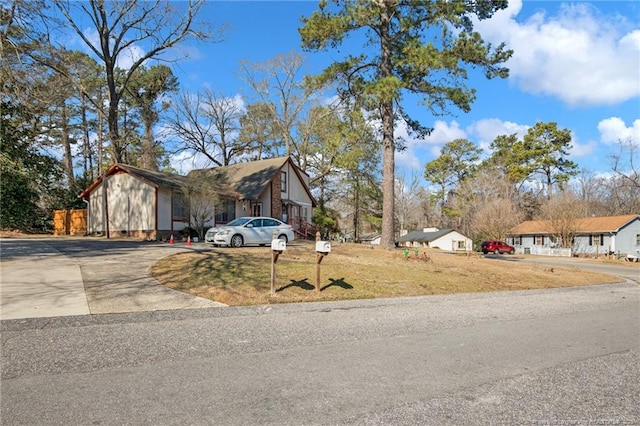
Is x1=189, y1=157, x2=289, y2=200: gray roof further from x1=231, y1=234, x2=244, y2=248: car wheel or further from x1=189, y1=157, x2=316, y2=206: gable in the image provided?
x1=231, y1=234, x2=244, y2=248: car wheel

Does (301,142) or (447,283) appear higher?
(301,142)

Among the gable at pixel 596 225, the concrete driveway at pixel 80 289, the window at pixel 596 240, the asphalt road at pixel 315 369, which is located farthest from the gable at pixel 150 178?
the window at pixel 596 240

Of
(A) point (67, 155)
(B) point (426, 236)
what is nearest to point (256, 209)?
(A) point (67, 155)

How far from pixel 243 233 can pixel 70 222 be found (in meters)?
20.0

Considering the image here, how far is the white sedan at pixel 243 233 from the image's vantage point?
59.4 feet

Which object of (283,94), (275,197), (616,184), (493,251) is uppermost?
(283,94)

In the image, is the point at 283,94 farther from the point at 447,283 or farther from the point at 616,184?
the point at 616,184

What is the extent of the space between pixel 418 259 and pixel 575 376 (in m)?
13.1

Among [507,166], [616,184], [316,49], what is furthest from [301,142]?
[616,184]

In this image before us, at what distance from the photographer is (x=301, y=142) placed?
41406 millimetres

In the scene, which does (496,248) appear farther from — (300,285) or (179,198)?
(300,285)

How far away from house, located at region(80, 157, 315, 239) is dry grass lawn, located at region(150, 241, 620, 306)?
11536 mm

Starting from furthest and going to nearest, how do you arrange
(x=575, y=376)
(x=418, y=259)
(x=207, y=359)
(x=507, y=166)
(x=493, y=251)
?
(x=507, y=166), (x=493, y=251), (x=418, y=259), (x=207, y=359), (x=575, y=376)

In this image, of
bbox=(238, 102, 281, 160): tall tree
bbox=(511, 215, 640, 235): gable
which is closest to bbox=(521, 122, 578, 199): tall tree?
bbox=(511, 215, 640, 235): gable
